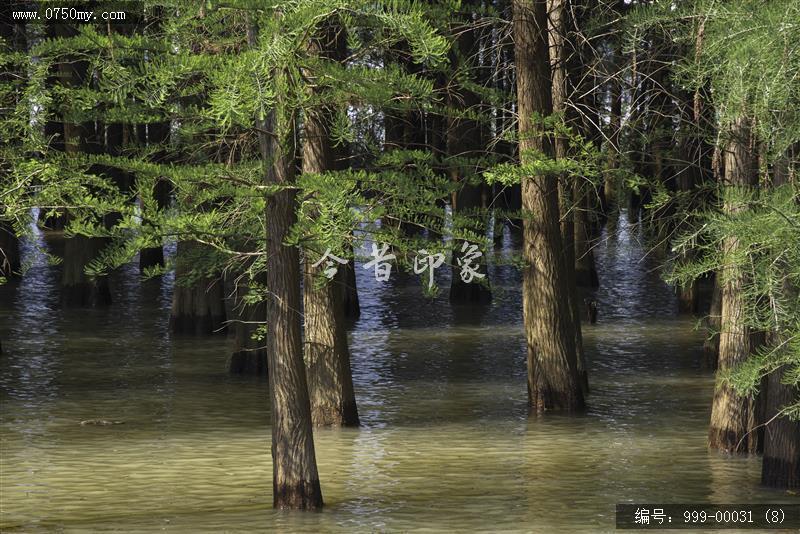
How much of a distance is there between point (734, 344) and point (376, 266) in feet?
16.3

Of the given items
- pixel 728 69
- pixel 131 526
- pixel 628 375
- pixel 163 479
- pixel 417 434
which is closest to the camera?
pixel 728 69

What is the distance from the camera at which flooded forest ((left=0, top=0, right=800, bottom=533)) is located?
1207cm

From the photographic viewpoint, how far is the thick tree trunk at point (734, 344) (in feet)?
48.1

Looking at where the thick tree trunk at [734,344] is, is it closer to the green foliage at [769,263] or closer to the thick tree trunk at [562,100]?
the green foliage at [769,263]

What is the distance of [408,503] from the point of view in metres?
13.6

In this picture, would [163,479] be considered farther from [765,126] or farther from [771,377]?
[765,126]

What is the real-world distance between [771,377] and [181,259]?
767cm

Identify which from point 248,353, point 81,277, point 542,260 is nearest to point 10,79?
point 81,277

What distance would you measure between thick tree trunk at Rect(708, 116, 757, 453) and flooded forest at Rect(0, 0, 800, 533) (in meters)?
0.04

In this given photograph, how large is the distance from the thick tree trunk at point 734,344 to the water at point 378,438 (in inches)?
13.2

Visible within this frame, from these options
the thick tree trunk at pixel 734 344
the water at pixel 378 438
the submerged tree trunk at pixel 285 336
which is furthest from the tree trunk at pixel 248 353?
the submerged tree trunk at pixel 285 336

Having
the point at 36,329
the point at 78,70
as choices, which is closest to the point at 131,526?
the point at 36,329

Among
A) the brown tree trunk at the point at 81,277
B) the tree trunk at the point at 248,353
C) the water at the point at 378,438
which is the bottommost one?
the water at the point at 378,438

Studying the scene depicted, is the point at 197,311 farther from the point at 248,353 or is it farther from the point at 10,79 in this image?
the point at 10,79
